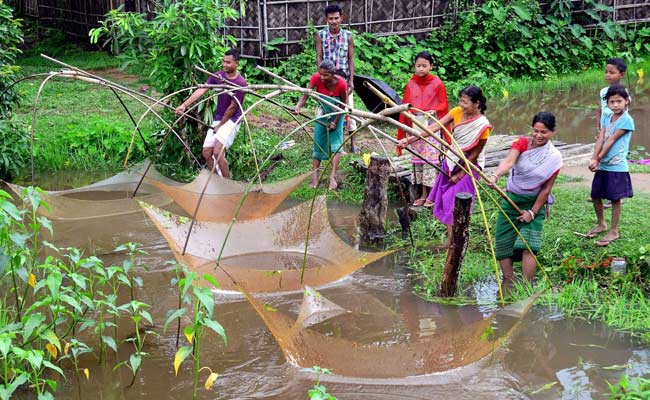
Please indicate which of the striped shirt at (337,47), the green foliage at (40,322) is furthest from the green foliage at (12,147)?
the green foliage at (40,322)

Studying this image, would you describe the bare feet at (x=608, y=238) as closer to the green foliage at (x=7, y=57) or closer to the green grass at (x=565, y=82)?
the green foliage at (x=7, y=57)

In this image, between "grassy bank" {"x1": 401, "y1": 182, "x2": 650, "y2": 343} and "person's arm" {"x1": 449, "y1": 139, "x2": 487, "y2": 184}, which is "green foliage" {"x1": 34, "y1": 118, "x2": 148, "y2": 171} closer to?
"grassy bank" {"x1": 401, "y1": 182, "x2": 650, "y2": 343}

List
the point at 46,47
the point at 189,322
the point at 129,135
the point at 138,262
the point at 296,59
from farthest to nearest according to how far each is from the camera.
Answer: the point at 46,47
the point at 296,59
the point at 129,135
the point at 138,262
the point at 189,322

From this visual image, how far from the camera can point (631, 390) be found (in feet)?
11.9

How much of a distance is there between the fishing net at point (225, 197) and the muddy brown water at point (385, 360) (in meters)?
0.78

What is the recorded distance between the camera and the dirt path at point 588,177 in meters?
6.56

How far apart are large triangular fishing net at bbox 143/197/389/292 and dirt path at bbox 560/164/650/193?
2378 mm

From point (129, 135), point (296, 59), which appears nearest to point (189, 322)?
point (129, 135)

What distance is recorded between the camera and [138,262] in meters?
5.91

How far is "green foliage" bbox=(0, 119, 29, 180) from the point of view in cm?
731

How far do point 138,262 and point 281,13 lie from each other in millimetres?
6136

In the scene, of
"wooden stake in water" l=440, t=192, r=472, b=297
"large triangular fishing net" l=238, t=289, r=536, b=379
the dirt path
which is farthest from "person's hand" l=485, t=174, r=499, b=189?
the dirt path

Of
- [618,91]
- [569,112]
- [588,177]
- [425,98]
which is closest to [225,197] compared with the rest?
[425,98]

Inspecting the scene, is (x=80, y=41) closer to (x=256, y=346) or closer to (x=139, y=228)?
(x=139, y=228)
